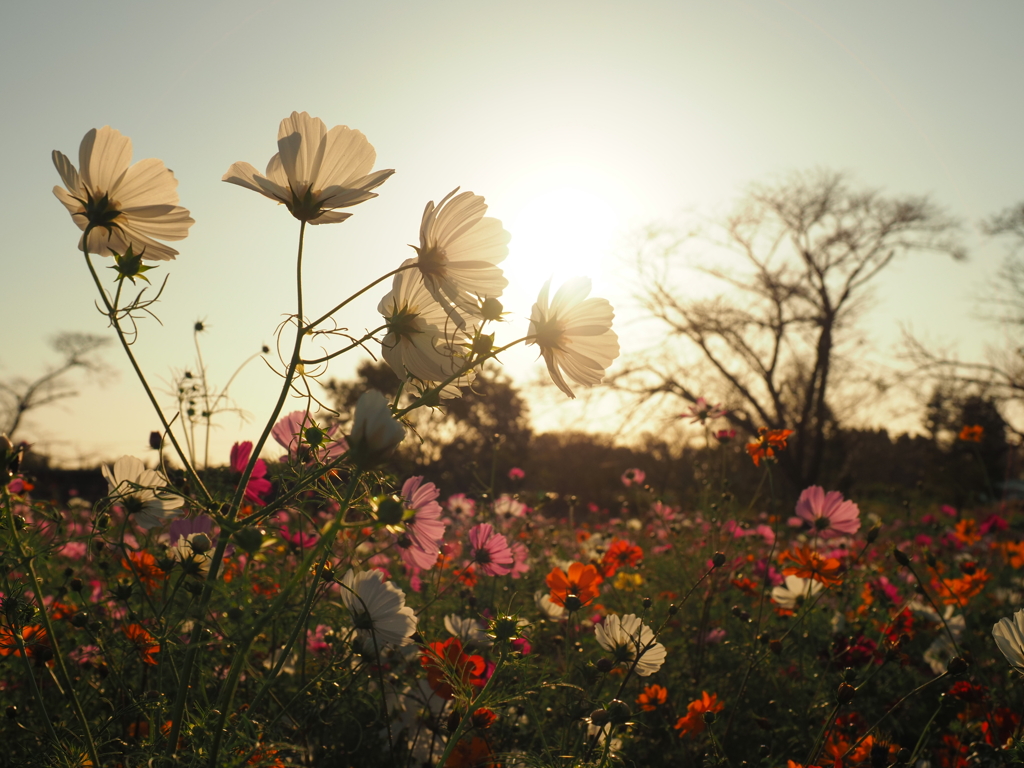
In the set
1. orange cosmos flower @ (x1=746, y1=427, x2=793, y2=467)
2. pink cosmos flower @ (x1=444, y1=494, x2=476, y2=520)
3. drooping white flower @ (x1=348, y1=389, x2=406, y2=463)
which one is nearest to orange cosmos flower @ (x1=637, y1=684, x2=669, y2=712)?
orange cosmos flower @ (x1=746, y1=427, x2=793, y2=467)

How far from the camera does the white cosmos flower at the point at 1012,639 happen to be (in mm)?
853

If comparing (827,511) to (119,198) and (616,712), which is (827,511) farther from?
(119,198)

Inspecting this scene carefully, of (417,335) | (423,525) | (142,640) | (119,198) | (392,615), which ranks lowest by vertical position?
(142,640)

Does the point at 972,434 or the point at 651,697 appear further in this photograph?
the point at 972,434

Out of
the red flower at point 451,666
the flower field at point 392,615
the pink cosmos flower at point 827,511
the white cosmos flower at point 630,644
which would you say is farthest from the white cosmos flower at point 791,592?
the red flower at point 451,666

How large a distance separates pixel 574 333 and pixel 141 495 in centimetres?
78

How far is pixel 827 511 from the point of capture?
1.85m

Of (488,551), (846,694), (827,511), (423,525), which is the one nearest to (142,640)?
(423,525)

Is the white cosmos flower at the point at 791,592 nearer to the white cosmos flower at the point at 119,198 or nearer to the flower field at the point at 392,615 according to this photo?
the flower field at the point at 392,615

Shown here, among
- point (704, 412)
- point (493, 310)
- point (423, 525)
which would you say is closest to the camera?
point (493, 310)

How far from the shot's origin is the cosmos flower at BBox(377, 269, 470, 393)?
2.22 ft

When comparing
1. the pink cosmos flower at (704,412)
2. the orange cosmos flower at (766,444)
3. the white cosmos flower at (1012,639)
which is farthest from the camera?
the pink cosmos flower at (704,412)

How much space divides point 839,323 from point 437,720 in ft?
40.9

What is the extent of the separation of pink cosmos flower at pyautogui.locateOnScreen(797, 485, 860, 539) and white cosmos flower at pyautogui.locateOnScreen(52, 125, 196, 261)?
1.68 m
